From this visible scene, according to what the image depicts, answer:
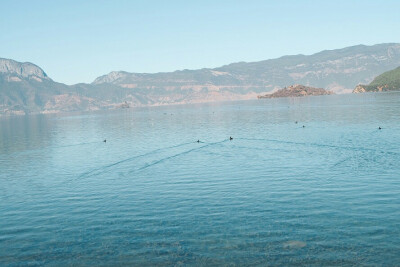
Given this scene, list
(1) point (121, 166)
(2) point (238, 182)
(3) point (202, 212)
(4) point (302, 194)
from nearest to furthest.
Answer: (3) point (202, 212) → (4) point (302, 194) → (2) point (238, 182) → (1) point (121, 166)

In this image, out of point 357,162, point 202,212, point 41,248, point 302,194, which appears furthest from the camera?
point 357,162

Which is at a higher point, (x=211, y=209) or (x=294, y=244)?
(x=211, y=209)

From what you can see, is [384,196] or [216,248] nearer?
[216,248]

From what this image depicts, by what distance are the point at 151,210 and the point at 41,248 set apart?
10878 millimetres

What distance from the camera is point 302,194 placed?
38.4m

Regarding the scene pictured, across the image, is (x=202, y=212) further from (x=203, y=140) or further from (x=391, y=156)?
(x=203, y=140)

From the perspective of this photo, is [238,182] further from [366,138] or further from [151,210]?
[366,138]

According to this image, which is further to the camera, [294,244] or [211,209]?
[211,209]

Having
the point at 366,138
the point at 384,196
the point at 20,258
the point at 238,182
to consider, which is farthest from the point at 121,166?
the point at 366,138

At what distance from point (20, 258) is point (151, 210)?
1265cm

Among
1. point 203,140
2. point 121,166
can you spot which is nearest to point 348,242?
point 121,166

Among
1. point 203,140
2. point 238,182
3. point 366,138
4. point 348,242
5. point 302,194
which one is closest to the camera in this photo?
point 348,242

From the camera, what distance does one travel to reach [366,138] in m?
76.4

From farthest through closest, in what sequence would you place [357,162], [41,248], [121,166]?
[121,166] → [357,162] → [41,248]
